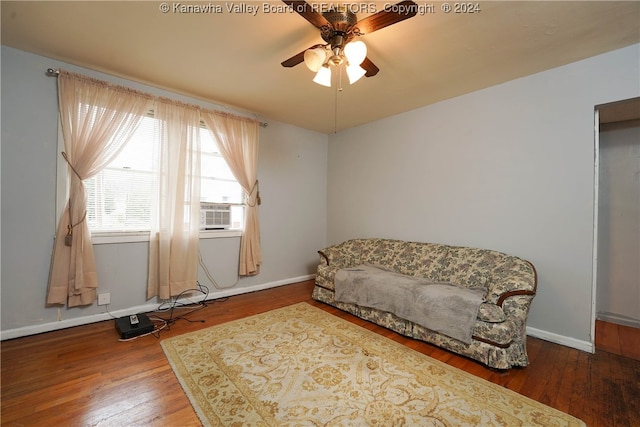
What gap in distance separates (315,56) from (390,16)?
528mm

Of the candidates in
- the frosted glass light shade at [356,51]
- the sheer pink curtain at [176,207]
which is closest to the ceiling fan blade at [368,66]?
the frosted glass light shade at [356,51]

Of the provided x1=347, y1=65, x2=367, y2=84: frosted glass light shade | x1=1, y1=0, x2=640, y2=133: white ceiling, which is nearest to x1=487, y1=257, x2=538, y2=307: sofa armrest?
x1=1, y1=0, x2=640, y2=133: white ceiling

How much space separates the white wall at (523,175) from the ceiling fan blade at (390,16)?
77.9 inches

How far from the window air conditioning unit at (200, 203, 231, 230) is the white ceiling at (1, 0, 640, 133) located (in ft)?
4.77

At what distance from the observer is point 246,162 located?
370cm

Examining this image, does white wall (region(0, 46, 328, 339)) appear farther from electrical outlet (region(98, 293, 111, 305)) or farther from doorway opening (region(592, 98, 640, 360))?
doorway opening (region(592, 98, 640, 360))

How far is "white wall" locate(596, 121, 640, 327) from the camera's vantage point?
2.84 m

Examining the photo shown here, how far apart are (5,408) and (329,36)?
304 cm

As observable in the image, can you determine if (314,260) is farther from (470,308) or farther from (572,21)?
(572,21)

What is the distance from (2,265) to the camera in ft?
7.59

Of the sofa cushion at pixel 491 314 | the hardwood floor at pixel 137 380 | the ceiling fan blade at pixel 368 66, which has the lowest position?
the hardwood floor at pixel 137 380

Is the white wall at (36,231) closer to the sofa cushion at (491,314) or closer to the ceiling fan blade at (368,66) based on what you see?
the ceiling fan blade at (368,66)

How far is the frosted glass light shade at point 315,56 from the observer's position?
1801 millimetres

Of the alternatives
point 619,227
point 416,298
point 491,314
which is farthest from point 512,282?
point 619,227
